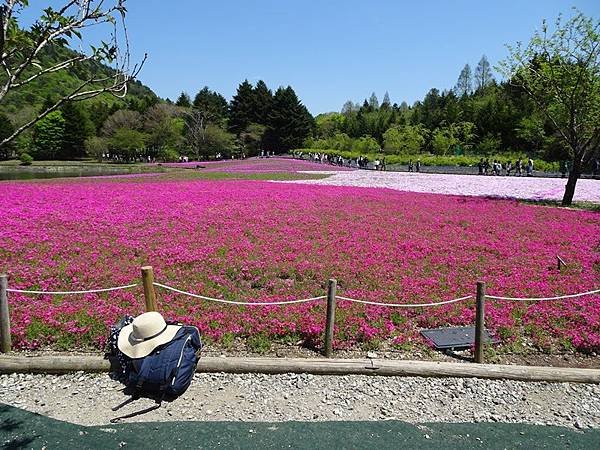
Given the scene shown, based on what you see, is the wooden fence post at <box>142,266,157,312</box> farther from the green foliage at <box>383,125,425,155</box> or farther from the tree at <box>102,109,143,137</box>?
the tree at <box>102,109,143,137</box>

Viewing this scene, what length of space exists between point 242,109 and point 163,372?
99.4 m

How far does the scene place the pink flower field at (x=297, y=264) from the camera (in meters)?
7.34

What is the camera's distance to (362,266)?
35.4ft

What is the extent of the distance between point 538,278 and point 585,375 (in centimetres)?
464

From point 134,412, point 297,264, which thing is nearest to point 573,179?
point 297,264

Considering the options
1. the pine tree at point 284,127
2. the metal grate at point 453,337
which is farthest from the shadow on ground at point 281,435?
the pine tree at point 284,127

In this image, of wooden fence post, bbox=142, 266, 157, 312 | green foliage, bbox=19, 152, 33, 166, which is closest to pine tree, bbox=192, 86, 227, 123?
green foliage, bbox=19, 152, 33, 166

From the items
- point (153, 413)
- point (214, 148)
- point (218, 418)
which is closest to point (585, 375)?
point (218, 418)

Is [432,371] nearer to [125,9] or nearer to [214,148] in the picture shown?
[125,9]

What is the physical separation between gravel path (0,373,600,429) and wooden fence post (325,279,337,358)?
1.96 ft

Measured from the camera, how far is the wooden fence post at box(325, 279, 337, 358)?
20.8 ft

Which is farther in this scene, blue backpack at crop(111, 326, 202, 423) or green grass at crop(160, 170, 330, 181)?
green grass at crop(160, 170, 330, 181)

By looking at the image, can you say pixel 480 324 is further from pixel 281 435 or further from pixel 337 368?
pixel 281 435

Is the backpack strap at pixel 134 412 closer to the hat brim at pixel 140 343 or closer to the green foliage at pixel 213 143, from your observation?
the hat brim at pixel 140 343
